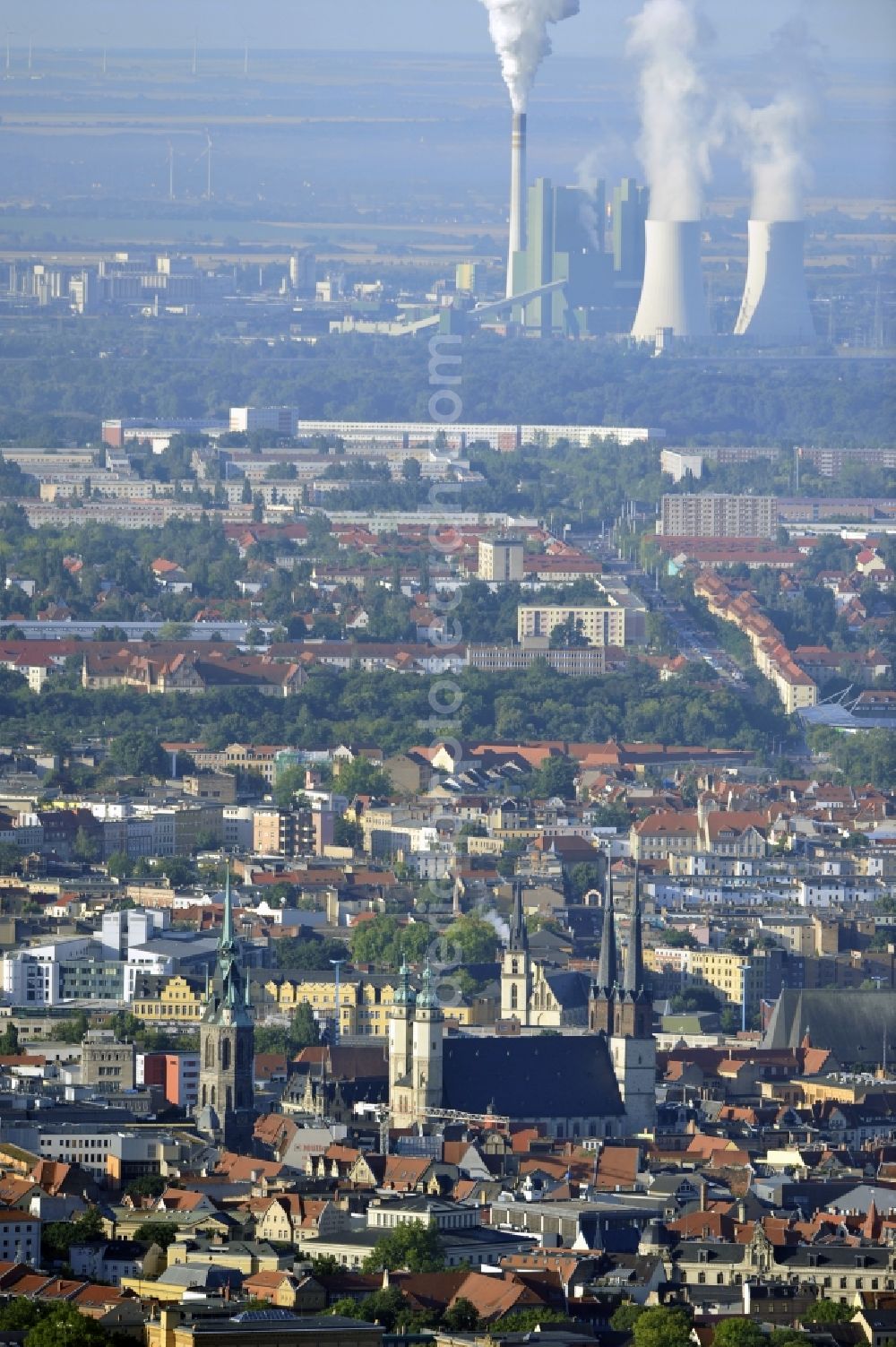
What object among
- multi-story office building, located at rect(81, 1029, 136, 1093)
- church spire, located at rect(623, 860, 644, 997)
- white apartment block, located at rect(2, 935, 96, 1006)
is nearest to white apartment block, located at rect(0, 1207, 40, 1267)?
multi-story office building, located at rect(81, 1029, 136, 1093)

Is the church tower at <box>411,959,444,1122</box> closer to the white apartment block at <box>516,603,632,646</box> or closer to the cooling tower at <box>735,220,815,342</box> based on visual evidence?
the white apartment block at <box>516,603,632,646</box>

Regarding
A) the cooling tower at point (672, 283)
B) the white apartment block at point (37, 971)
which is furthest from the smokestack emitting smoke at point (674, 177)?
the white apartment block at point (37, 971)

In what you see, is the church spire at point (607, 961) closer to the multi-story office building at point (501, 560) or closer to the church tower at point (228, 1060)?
the church tower at point (228, 1060)

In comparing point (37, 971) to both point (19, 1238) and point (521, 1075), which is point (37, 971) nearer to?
point (521, 1075)

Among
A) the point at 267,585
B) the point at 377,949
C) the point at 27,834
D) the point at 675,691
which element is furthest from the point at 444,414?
the point at 377,949

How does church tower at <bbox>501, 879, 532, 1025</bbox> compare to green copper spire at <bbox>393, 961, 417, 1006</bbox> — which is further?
church tower at <bbox>501, 879, 532, 1025</bbox>

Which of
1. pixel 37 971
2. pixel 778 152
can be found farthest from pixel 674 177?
pixel 37 971
